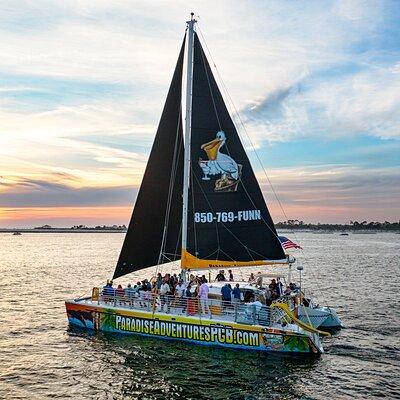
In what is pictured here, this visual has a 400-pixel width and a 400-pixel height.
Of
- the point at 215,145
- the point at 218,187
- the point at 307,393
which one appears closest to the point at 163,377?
the point at 307,393

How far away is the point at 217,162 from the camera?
81.4 feet

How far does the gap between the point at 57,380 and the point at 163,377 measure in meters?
4.21

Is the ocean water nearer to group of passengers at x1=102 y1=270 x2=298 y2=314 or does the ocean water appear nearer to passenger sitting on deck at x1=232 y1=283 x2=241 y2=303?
group of passengers at x1=102 y1=270 x2=298 y2=314

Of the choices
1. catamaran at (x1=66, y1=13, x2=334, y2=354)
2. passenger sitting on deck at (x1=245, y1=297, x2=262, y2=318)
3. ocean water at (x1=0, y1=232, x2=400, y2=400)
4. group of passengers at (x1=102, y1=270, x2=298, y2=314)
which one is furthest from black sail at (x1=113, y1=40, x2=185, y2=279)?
passenger sitting on deck at (x1=245, y1=297, x2=262, y2=318)

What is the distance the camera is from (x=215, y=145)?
974 inches

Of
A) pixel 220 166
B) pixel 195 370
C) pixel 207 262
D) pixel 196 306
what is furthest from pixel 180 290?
pixel 220 166

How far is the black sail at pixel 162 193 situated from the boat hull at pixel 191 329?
9.62 feet

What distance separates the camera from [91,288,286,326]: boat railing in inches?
867

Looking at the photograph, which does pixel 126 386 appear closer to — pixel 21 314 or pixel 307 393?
pixel 307 393

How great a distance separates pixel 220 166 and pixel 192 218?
300 centimetres

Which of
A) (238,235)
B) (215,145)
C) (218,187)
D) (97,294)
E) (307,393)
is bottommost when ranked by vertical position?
(307,393)

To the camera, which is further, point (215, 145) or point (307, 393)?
point (215, 145)

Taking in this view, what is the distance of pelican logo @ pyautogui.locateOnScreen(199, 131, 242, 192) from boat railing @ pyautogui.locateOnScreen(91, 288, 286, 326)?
5.74m

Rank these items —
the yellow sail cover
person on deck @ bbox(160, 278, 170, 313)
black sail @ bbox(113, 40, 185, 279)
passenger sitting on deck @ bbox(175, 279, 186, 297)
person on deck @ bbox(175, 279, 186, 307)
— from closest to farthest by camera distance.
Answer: person on deck @ bbox(175, 279, 186, 307), passenger sitting on deck @ bbox(175, 279, 186, 297), person on deck @ bbox(160, 278, 170, 313), the yellow sail cover, black sail @ bbox(113, 40, 185, 279)
